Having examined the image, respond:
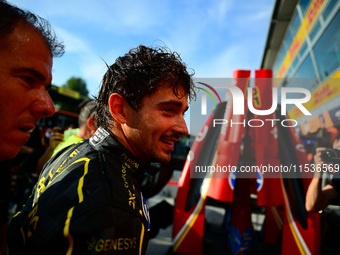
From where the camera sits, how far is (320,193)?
2070 millimetres

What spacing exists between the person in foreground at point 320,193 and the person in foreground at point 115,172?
5.26ft

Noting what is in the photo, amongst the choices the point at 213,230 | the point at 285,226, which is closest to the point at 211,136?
the point at 285,226

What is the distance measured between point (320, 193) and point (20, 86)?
2.65 m

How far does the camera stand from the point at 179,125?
1.29 m

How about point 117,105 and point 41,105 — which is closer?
point 41,105

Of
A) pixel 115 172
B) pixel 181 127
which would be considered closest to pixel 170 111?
pixel 181 127

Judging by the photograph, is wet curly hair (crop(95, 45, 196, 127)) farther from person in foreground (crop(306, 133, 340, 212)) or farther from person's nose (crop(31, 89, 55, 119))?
person in foreground (crop(306, 133, 340, 212))

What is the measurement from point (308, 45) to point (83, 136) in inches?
372

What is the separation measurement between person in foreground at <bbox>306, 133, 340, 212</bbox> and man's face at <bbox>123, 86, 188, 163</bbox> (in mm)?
1587

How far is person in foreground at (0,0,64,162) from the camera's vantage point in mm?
735

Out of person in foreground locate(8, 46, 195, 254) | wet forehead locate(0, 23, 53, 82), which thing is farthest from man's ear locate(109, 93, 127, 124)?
wet forehead locate(0, 23, 53, 82)

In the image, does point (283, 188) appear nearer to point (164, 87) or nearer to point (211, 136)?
point (211, 136)

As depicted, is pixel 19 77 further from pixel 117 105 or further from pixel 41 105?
pixel 117 105

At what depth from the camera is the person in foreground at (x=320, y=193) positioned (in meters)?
1.96
